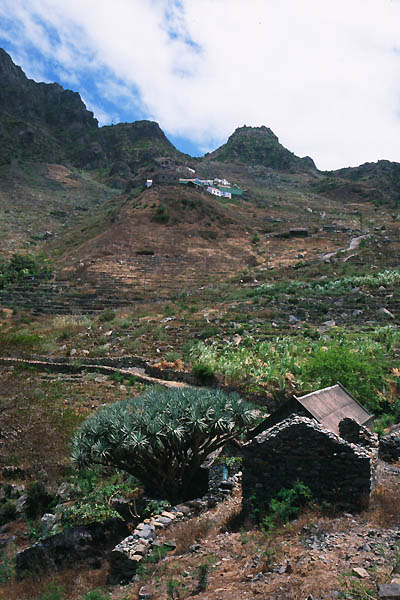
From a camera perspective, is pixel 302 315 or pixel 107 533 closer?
pixel 107 533

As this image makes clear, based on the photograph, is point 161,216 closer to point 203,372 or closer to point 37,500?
point 203,372

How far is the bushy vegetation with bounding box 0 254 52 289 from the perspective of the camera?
148 feet

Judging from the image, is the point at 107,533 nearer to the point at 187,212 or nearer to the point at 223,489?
the point at 223,489

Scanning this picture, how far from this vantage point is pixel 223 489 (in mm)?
9750

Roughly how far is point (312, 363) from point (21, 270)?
37.9 meters

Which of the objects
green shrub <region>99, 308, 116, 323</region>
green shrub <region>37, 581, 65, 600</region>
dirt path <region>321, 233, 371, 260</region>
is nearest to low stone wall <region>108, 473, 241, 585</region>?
green shrub <region>37, 581, 65, 600</region>

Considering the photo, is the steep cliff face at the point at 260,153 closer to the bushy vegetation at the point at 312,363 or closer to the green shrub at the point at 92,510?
the bushy vegetation at the point at 312,363

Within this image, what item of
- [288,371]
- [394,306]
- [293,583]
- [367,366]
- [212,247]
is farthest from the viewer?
[212,247]

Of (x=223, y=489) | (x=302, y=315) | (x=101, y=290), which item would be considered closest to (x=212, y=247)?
(x=101, y=290)

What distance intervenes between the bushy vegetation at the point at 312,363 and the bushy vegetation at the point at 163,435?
251 inches

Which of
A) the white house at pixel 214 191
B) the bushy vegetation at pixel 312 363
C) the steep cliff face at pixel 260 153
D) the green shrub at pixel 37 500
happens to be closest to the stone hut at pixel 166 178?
the white house at pixel 214 191

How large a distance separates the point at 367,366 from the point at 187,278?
30.4 meters

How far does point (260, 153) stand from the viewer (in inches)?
5221

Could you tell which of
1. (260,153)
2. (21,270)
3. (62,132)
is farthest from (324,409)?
(62,132)
